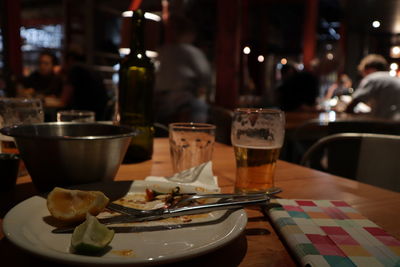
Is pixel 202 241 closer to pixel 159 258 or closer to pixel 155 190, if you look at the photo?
pixel 159 258

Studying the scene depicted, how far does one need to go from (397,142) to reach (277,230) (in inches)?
36.0

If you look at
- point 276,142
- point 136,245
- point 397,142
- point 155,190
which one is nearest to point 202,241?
point 136,245

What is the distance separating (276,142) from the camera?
83 cm

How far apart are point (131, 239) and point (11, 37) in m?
6.98

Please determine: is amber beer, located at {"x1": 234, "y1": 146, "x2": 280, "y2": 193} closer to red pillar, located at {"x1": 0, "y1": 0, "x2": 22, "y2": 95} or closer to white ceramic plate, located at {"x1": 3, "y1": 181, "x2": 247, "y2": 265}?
white ceramic plate, located at {"x1": 3, "y1": 181, "x2": 247, "y2": 265}

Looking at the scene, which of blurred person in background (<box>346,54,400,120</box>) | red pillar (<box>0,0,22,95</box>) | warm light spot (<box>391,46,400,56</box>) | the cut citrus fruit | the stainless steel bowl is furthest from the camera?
red pillar (<box>0,0,22,95</box>)

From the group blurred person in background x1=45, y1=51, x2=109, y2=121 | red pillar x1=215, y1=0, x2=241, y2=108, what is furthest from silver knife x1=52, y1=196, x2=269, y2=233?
red pillar x1=215, y1=0, x2=241, y2=108

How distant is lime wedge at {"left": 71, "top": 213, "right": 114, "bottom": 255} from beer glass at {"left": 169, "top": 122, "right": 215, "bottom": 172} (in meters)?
0.53

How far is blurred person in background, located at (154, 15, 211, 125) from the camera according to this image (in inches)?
A: 123

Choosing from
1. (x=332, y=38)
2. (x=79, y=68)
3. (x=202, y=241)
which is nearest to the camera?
(x=202, y=241)

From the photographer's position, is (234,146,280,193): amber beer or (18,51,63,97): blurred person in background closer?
(234,146,280,193): amber beer

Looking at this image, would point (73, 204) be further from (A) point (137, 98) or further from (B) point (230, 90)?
A: (B) point (230, 90)

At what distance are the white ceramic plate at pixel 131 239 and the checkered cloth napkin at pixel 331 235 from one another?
9 cm

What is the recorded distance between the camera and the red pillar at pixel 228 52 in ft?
13.8
